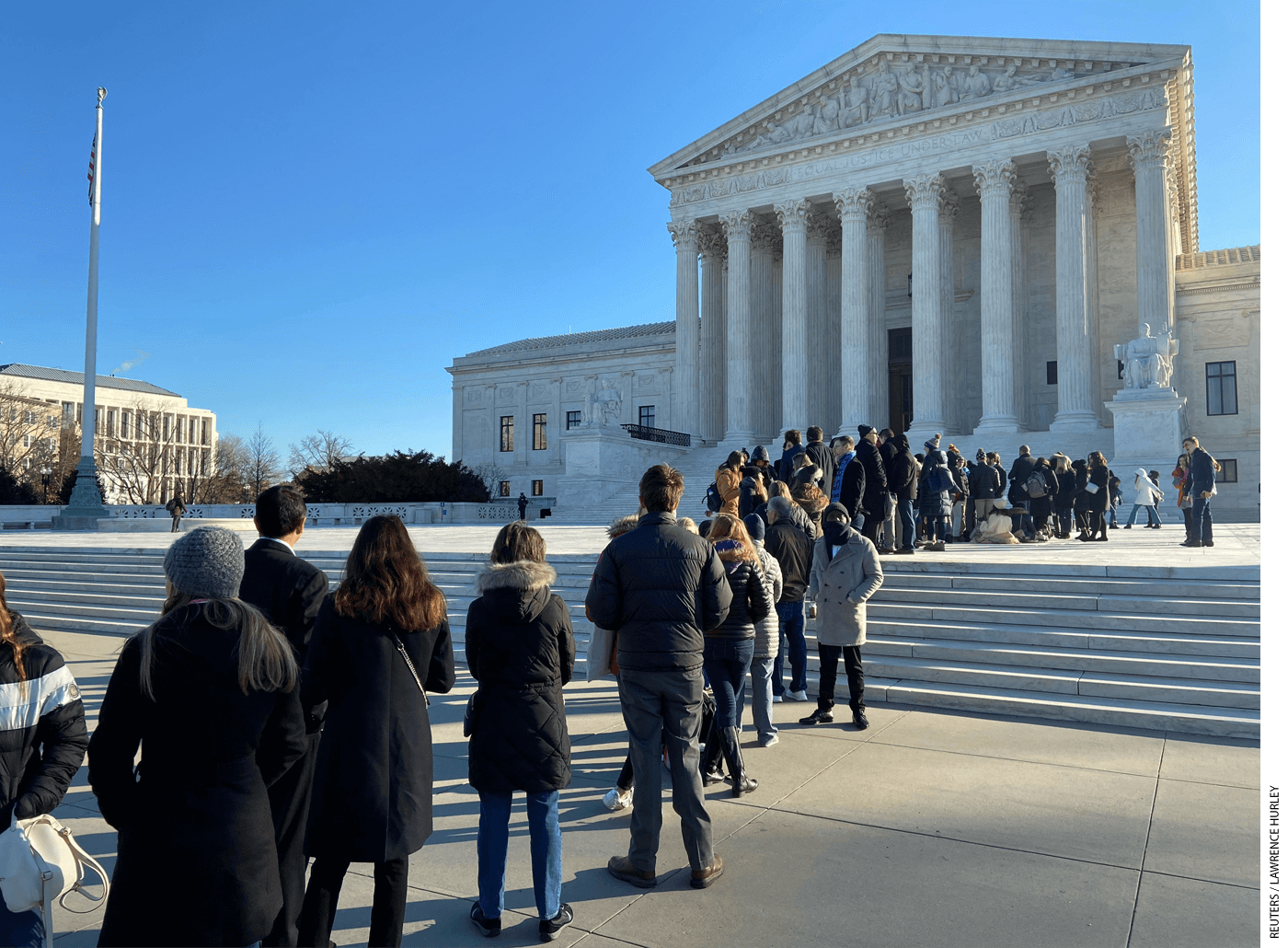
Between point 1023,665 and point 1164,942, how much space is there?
532 centimetres

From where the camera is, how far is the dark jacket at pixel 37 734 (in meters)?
3.09

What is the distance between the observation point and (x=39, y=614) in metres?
14.9

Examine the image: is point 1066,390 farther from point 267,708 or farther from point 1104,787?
point 267,708

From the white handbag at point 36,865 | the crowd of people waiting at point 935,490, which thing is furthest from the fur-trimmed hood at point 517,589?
the crowd of people waiting at point 935,490

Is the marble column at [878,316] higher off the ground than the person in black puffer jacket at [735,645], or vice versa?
the marble column at [878,316]

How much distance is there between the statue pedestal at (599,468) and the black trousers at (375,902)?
2876 centimetres

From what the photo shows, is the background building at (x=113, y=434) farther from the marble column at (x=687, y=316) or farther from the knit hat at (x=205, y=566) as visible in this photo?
the knit hat at (x=205, y=566)

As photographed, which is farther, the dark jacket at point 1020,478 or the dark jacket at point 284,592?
the dark jacket at point 1020,478

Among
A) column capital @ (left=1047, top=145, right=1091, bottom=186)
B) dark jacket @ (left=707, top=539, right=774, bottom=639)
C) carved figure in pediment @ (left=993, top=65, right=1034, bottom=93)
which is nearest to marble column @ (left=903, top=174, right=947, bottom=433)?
carved figure in pediment @ (left=993, top=65, right=1034, bottom=93)

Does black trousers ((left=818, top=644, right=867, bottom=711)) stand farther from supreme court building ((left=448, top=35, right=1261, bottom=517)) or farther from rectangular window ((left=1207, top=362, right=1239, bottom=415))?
rectangular window ((left=1207, top=362, right=1239, bottom=415))

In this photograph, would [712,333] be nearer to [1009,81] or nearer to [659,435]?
[659,435]

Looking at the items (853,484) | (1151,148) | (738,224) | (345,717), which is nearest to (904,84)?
(738,224)

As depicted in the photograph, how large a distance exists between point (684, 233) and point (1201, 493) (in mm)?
29612

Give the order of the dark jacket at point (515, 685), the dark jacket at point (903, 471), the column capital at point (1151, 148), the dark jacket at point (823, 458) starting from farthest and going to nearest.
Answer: the column capital at point (1151, 148) < the dark jacket at point (903, 471) < the dark jacket at point (823, 458) < the dark jacket at point (515, 685)
